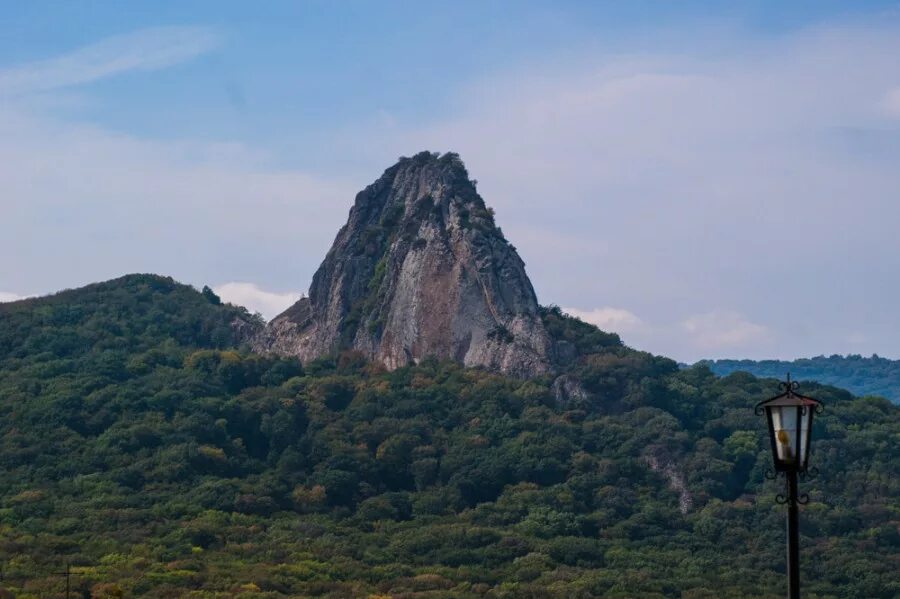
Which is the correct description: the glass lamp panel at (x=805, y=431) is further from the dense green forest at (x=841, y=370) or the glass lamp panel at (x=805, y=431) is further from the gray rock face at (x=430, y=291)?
the dense green forest at (x=841, y=370)

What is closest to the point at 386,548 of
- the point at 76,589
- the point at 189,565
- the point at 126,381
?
the point at 189,565

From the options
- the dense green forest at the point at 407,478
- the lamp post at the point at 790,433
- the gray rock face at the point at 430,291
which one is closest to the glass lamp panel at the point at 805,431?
the lamp post at the point at 790,433

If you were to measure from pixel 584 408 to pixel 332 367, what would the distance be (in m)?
15.3

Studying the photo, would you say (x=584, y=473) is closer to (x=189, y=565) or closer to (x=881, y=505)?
(x=881, y=505)

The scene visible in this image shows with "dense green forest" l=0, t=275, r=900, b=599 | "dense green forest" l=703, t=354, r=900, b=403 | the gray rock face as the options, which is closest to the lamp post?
"dense green forest" l=0, t=275, r=900, b=599

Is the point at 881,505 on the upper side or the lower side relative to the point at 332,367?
lower

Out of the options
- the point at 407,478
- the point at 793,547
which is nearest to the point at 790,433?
the point at 793,547

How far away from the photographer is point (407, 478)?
7369cm

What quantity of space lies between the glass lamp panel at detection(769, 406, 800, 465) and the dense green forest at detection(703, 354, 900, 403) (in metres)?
169

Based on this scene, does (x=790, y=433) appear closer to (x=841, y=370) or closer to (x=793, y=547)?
(x=793, y=547)

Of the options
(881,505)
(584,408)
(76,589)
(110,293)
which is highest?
(110,293)

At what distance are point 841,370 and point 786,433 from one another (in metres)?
183

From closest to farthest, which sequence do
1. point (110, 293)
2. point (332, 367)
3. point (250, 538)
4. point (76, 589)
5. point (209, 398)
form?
1. point (76, 589)
2. point (250, 538)
3. point (209, 398)
4. point (332, 367)
5. point (110, 293)

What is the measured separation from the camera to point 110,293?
9806 cm
